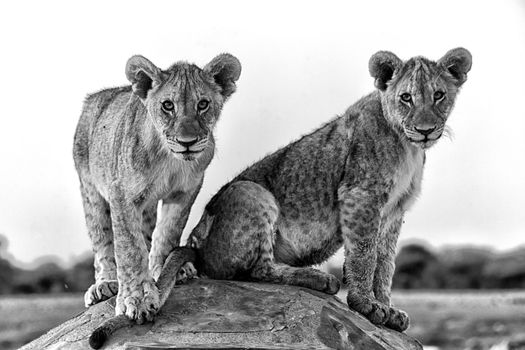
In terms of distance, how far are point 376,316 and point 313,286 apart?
75 cm

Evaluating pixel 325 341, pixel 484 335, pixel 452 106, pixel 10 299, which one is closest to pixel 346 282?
pixel 325 341

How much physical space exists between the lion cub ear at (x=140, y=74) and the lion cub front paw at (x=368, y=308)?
10.2ft

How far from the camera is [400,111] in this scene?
11.0 m

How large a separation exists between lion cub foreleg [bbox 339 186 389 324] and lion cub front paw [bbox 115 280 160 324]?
2.18m

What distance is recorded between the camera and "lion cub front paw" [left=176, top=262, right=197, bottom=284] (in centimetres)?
1090

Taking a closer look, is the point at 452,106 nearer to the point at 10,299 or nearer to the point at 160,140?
the point at 160,140

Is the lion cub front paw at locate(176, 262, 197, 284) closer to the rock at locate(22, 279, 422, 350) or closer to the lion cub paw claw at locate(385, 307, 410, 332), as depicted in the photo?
the rock at locate(22, 279, 422, 350)

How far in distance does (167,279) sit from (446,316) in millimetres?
8834

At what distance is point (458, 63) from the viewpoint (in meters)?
11.4

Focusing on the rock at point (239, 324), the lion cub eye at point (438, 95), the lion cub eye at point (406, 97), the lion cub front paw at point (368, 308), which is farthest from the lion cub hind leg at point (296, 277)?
the lion cub eye at point (438, 95)

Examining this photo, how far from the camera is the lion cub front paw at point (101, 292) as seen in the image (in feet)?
36.8

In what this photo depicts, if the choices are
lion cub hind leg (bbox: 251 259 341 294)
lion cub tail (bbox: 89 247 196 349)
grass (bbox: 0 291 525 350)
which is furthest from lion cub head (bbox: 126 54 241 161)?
grass (bbox: 0 291 525 350)

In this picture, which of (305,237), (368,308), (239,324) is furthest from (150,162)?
(368,308)

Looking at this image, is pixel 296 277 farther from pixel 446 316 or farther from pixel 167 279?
pixel 446 316
